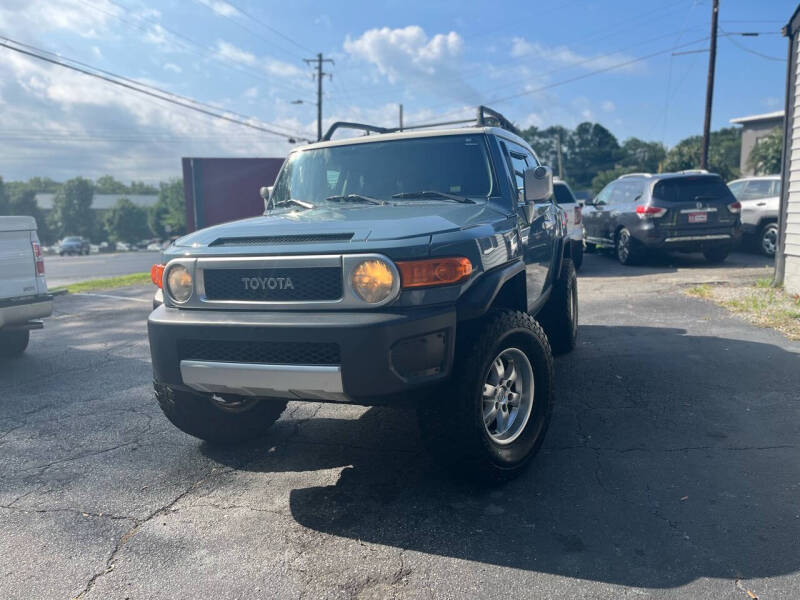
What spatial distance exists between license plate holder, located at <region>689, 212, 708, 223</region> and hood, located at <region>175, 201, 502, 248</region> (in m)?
9.17

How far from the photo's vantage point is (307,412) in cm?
484

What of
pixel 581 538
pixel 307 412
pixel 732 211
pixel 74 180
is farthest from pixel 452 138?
pixel 74 180

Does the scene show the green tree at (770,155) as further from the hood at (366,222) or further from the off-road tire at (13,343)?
the off-road tire at (13,343)

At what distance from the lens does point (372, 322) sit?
284 centimetres

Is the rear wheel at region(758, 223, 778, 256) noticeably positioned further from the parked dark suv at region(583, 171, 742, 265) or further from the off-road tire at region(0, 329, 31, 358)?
the off-road tire at region(0, 329, 31, 358)

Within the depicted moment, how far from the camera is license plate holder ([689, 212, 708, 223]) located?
1162 centimetres

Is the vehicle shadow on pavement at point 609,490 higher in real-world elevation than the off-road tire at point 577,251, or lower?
lower

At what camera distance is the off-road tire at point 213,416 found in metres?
3.75

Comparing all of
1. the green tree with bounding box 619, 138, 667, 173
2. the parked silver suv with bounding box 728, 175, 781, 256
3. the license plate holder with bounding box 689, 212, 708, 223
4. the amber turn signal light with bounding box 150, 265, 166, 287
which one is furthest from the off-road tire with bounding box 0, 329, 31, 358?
the green tree with bounding box 619, 138, 667, 173

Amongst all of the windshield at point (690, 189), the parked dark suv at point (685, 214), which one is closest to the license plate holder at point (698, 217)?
the parked dark suv at point (685, 214)

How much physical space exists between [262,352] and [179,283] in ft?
2.23

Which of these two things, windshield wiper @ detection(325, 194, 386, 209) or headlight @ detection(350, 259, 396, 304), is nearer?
headlight @ detection(350, 259, 396, 304)

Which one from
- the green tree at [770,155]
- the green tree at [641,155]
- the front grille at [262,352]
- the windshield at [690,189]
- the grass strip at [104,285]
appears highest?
the green tree at [641,155]

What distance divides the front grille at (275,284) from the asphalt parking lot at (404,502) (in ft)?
3.59
